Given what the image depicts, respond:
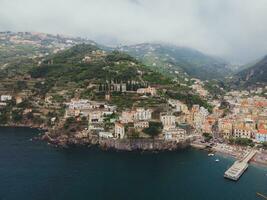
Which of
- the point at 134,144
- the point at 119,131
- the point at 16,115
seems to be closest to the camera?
the point at 134,144

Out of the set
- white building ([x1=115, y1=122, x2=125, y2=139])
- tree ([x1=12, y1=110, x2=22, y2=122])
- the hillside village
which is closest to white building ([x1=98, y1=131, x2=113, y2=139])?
the hillside village

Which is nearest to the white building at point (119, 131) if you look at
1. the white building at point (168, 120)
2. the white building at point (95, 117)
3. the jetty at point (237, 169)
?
the white building at point (95, 117)

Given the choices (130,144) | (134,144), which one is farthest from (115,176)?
(134,144)

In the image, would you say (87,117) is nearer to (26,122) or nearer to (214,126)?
(26,122)

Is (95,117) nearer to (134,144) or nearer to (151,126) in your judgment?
(151,126)

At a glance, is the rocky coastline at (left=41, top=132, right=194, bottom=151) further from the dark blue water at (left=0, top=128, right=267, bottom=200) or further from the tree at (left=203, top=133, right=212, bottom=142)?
the tree at (left=203, top=133, right=212, bottom=142)

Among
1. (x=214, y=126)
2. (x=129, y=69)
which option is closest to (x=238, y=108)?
(x=214, y=126)
